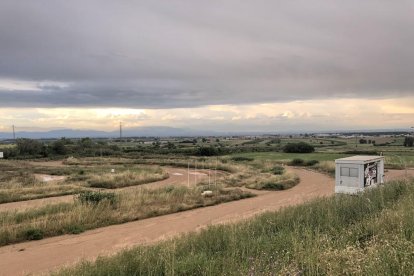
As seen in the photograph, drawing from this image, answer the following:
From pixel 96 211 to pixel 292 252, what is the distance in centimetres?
1285

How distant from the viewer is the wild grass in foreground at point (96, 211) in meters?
14.4

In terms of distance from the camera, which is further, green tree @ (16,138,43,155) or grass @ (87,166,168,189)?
green tree @ (16,138,43,155)

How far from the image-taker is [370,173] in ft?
47.5

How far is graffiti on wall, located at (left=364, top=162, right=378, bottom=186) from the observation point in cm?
1407

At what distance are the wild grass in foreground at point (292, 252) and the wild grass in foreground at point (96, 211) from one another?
7738 mm

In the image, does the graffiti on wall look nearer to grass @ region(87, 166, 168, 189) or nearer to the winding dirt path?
the winding dirt path

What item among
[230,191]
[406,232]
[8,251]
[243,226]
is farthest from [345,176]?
[230,191]

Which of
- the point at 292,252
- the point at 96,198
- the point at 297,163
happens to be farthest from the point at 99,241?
the point at 297,163

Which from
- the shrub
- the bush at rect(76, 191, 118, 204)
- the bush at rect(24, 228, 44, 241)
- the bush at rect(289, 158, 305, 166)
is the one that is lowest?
the bush at rect(289, 158, 305, 166)

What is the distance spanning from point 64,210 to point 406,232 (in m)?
14.5

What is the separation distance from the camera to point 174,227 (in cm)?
1603

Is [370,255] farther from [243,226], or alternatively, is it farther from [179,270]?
[243,226]

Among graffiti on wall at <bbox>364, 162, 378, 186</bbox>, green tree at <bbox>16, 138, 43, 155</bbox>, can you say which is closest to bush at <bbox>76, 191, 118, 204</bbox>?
graffiti on wall at <bbox>364, 162, 378, 186</bbox>

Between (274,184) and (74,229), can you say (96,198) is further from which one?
(274,184)
